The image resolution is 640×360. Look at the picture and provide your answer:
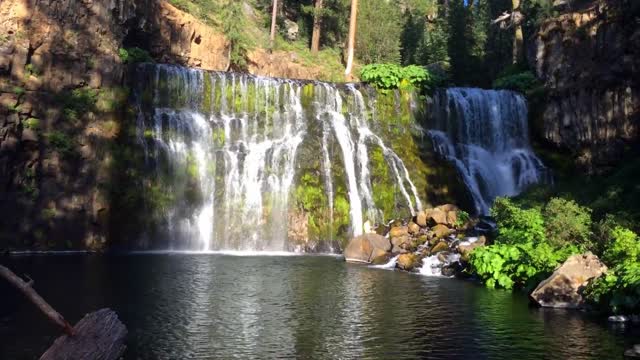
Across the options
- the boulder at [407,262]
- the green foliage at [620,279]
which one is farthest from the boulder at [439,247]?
the green foliage at [620,279]

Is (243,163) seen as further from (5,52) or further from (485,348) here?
(485,348)

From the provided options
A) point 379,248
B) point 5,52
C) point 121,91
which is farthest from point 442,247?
point 5,52

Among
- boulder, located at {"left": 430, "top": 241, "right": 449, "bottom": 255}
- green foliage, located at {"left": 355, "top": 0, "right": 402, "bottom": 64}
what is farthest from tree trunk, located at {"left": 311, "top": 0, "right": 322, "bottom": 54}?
boulder, located at {"left": 430, "top": 241, "right": 449, "bottom": 255}

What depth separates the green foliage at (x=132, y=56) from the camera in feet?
108

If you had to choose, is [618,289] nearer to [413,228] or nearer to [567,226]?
[567,226]

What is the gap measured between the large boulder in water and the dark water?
13.2 feet

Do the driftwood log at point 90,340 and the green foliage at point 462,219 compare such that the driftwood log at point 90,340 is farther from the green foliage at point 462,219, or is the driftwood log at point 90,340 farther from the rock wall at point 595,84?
the rock wall at point 595,84

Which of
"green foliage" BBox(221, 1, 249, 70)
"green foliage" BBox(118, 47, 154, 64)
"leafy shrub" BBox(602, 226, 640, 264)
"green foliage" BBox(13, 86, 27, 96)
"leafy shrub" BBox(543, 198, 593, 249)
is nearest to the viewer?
"leafy shrub" BBox(602, 226, 640, 264)

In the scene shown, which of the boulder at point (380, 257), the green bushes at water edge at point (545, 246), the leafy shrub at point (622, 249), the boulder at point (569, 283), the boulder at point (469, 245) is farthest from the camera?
the boulder at point (380, 257)

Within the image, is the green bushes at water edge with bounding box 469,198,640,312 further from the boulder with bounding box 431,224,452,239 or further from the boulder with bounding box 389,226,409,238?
the boulder with bounding box 389,226,409,238

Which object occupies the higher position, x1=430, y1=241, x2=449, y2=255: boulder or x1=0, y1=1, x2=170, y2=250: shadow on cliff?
x1=0, y1=1, x2=170, y2=250: shadow on cliff

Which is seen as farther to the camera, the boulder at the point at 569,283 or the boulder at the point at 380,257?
the boulder at the point at 380,257

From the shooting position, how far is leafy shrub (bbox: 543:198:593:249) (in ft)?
68.6

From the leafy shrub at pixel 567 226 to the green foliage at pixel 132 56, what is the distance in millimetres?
22392
